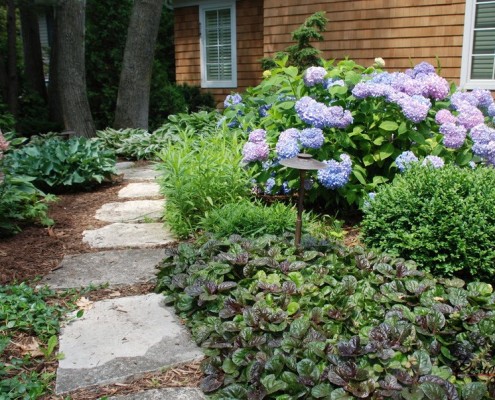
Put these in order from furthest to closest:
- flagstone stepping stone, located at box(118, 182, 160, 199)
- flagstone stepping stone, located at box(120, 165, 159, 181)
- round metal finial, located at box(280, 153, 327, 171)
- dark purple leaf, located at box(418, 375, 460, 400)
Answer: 1. flagstone stepping stone, located at box(120, 165, 159, 181)
2. flagstone stepping stone, located at box(118, 182, 160, 199)
3. round metal finial, located at box(280, 153, 327, 171)
4. dark purple leaf, located at box(418, 375, 460, 400)

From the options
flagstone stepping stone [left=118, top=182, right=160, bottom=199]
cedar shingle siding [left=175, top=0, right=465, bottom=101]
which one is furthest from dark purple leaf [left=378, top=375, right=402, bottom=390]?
cedar shingle siding [left=175, top=0, right=465, bottom=101]

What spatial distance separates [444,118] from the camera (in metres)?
3.53

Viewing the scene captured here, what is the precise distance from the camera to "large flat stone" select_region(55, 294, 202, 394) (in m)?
2.03

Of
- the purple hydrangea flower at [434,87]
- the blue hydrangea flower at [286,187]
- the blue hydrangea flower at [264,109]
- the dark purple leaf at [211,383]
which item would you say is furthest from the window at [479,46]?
the dark purple leaf at [211,383]

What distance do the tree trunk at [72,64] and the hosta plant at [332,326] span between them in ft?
18.1

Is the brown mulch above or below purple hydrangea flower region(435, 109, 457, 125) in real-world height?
below

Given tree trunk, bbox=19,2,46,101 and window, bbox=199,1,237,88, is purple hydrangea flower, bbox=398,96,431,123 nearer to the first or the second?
window, bbox=199,1,237,88

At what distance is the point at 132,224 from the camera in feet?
13.2

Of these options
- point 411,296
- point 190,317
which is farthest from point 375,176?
point 190,317

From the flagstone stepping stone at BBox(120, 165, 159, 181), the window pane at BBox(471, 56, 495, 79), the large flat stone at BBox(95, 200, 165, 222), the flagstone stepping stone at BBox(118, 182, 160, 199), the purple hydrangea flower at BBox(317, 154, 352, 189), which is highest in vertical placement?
the window pane at BBox(471, 56, 495, 79)

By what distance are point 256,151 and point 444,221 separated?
1478 millimetres

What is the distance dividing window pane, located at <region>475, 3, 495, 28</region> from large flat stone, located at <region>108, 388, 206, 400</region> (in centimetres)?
649

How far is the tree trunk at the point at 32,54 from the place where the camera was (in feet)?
35.3

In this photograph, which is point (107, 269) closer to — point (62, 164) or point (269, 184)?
point (269, 184)
